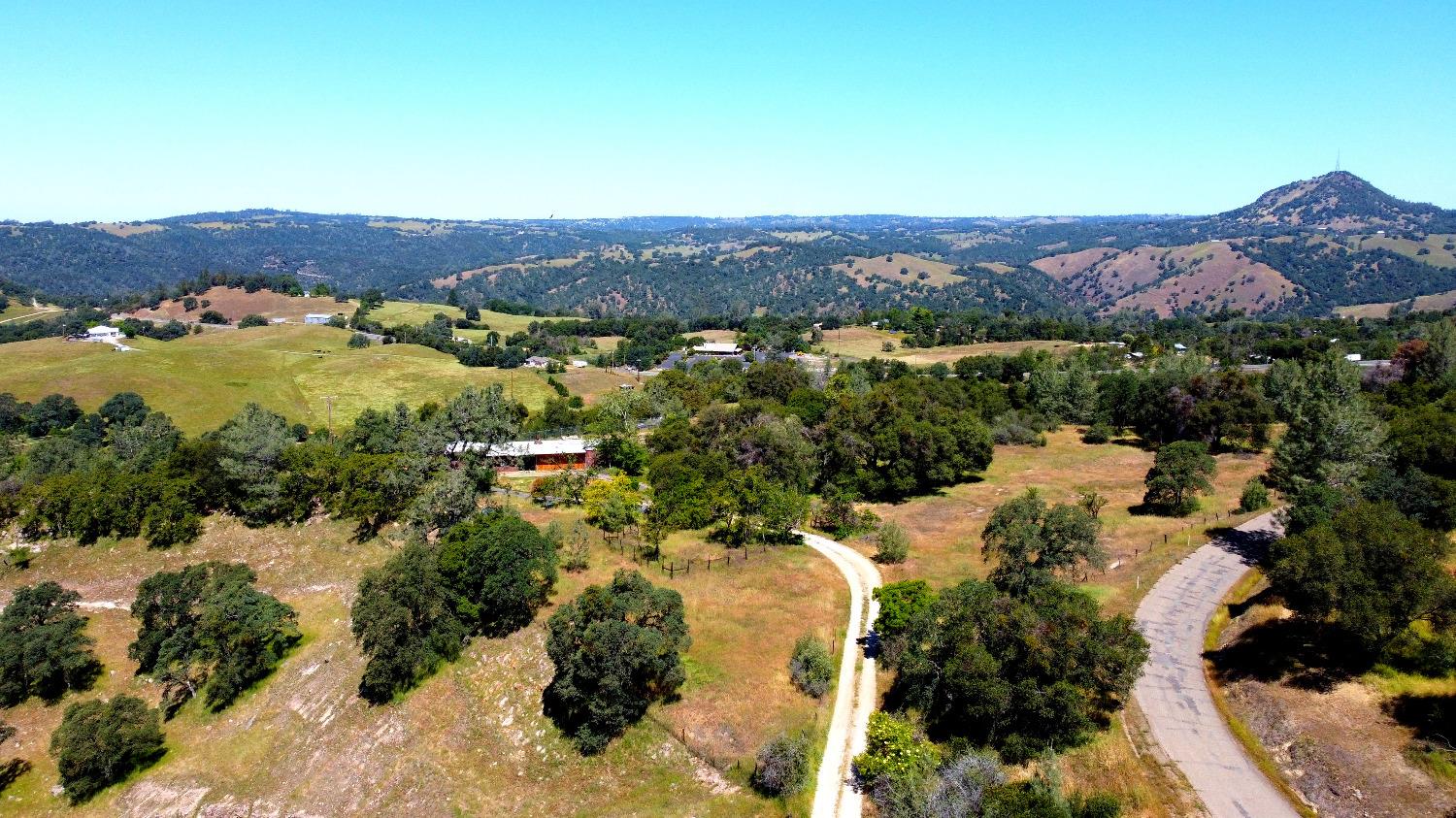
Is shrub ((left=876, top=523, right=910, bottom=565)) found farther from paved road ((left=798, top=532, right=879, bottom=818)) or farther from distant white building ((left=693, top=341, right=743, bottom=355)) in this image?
distant white building ((left=693, top=341, right=743, bottom=355))

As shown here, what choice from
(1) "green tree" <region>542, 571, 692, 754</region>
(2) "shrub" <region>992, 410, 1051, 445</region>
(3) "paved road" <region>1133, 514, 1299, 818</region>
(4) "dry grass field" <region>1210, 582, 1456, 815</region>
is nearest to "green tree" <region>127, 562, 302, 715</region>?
(1) "green tree" <region>542, 571, 692, 754</region>

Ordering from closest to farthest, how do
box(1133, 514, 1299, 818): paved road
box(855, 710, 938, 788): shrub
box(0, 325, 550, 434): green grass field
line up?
box(1133, 514, 1299, 818): paved road < box(855, 710, 938, 788): shrub < box(0, 325, 550, 434): green grass field

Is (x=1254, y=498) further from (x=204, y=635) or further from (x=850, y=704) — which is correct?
(x=204, y=635)

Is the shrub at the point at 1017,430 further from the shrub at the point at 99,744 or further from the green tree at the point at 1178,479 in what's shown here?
the shrub at the point at 99,744

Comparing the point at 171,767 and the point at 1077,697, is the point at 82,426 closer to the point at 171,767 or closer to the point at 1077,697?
the point at 171,767

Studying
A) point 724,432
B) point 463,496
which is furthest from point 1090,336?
point 463,496

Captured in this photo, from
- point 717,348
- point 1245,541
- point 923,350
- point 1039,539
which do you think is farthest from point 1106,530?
point 717,348
